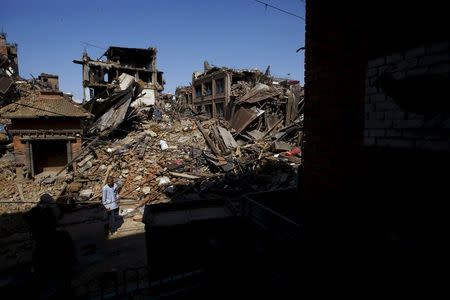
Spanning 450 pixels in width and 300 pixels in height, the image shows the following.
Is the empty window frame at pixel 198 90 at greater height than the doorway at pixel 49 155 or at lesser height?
greater

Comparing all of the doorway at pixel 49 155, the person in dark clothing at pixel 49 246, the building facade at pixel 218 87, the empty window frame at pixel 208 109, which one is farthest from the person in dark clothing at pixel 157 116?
the person in dark clothing at pixel 49 246

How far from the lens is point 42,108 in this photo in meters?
15.4

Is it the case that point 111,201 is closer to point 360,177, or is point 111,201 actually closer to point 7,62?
point 360,177

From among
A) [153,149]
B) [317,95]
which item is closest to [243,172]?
[153,149]

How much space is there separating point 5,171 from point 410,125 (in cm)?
1932

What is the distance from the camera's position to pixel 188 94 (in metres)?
43.7

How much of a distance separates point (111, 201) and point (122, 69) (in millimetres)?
30698

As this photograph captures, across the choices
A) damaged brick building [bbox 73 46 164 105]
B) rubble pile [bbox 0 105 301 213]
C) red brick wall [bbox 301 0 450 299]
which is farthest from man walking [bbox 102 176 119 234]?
damaged brick building [bbox 73 46 164 105]

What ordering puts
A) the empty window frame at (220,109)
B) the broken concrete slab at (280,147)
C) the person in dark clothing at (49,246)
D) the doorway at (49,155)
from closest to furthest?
the person in dark clothing at (49,246) < the broken concrete slab at (280,147) < the doorway at (49,155) < the empty window frame at (220,109)

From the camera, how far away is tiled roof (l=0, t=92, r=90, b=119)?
48.3 feet

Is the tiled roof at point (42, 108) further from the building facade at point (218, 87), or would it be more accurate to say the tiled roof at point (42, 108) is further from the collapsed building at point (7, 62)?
the building facade at point (218, 87)

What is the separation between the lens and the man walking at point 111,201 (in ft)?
29.8

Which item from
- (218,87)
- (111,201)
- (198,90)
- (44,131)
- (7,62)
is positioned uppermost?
(7,62)

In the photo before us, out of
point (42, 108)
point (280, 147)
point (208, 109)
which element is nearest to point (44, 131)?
point (42, 108)
